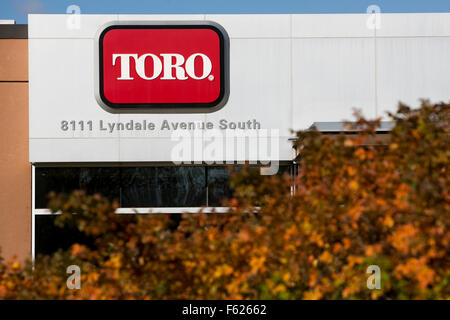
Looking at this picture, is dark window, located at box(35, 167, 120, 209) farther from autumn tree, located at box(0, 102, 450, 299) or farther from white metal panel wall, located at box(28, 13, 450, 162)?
autumn tree, located at box(0, 102, 450, 299)

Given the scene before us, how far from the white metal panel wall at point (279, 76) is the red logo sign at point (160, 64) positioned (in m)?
0.29

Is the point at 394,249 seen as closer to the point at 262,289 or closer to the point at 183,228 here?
the point at 262,289

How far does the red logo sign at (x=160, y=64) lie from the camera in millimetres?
9156

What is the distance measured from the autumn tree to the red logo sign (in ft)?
17.8

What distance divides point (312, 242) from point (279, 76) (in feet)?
20.7

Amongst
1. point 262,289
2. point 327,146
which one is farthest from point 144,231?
point 327,146

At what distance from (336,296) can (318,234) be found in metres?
0.47

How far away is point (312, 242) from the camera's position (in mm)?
3592

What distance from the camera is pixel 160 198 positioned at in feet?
31.3
